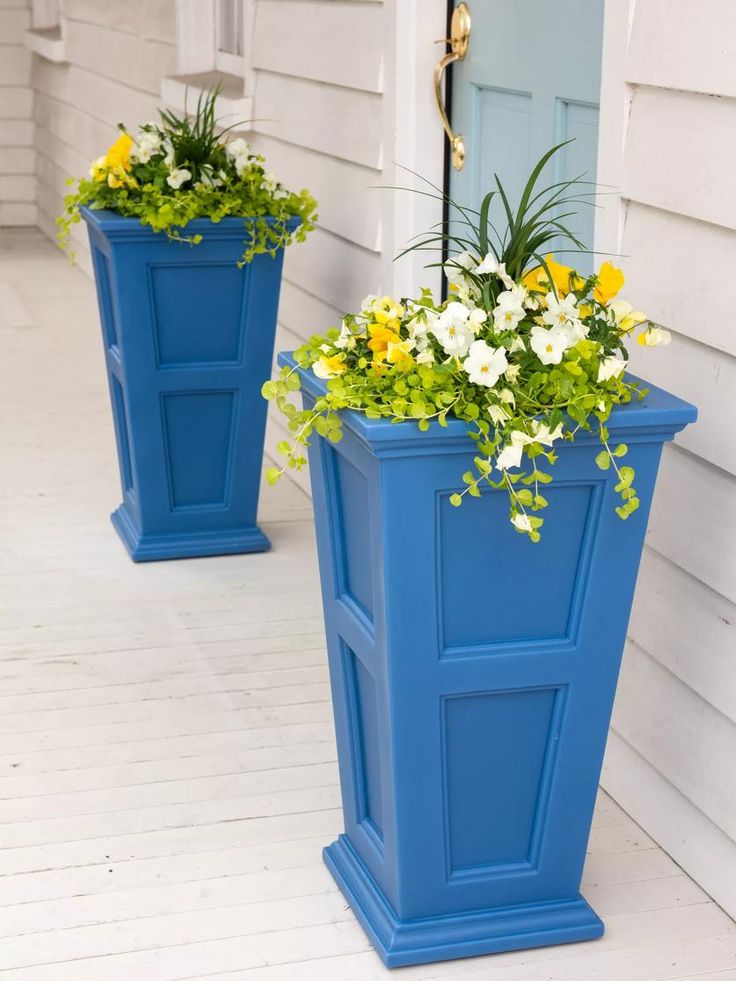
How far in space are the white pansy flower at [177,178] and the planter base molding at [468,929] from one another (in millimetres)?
1841

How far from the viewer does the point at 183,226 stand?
3.15 metres

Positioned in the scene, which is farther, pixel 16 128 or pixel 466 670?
pixel 16 128

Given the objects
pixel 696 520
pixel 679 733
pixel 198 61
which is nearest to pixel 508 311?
pixel 696 520

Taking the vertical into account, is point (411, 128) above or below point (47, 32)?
above

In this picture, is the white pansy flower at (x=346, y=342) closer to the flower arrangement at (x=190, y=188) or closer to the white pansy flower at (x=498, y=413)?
the white pansy flower at (x=498, y=413)

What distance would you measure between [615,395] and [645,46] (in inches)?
28.2

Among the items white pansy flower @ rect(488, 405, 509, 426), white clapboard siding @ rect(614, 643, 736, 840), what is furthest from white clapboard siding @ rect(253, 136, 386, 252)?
white pansy flower @ rect(488, 405, 509, 426)

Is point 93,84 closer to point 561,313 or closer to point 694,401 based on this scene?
point 694,401

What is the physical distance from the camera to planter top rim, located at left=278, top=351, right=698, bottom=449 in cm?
159

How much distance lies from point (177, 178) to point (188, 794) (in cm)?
155

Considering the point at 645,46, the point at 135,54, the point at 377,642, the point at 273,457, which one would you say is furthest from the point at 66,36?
the point at 377,642

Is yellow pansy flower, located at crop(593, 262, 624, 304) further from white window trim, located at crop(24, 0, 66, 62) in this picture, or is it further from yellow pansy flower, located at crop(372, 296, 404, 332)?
white window trim, located at crop(24, 0, 66, 62)

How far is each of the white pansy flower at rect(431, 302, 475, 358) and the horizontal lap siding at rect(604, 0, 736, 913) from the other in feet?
1.60

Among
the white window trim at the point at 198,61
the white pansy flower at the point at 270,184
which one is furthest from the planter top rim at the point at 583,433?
the white window trim at the point at 198,61
